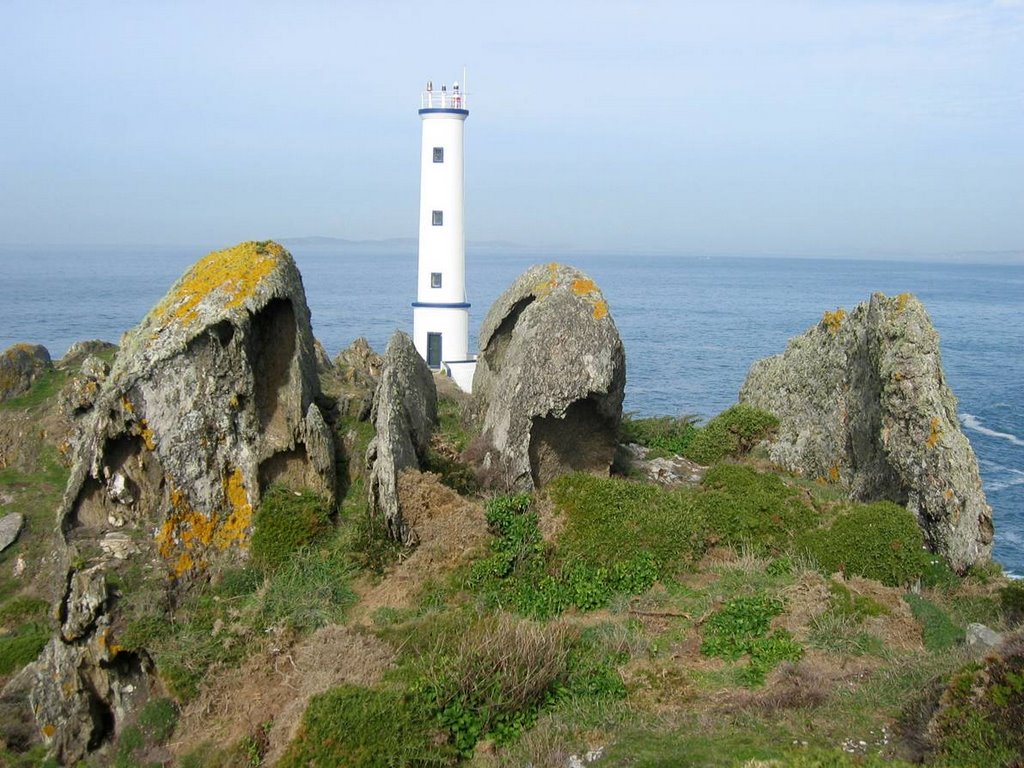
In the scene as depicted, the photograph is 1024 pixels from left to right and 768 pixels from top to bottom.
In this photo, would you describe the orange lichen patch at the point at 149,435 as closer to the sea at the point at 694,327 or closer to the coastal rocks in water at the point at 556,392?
the coastal rocks in water at the point at 556,392

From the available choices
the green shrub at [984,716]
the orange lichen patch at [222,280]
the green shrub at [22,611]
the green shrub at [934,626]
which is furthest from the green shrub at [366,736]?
the green shrub at [22,611]

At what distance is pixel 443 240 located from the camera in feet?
133

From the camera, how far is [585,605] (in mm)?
14094

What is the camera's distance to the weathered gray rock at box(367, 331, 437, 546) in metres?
15.0

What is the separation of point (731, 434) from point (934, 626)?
987 centimetres

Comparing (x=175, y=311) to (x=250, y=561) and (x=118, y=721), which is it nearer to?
(x=250, y=561)

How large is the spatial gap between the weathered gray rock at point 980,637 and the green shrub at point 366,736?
648cm

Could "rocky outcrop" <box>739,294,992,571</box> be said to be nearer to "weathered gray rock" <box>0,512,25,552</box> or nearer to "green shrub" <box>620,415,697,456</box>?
"green shrub" <box>620,415,697,456</box>

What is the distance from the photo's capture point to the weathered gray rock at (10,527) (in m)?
19.2

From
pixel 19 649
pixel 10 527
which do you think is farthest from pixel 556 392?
pixel 10 527

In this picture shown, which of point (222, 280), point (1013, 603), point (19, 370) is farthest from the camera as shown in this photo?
point (19, 370)

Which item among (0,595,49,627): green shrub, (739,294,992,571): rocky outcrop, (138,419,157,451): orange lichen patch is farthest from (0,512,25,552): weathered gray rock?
(739,294,992,571): rocky outcrop

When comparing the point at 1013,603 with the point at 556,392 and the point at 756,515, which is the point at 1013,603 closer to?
the point at 756,515

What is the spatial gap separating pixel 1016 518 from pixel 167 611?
1065 inches
